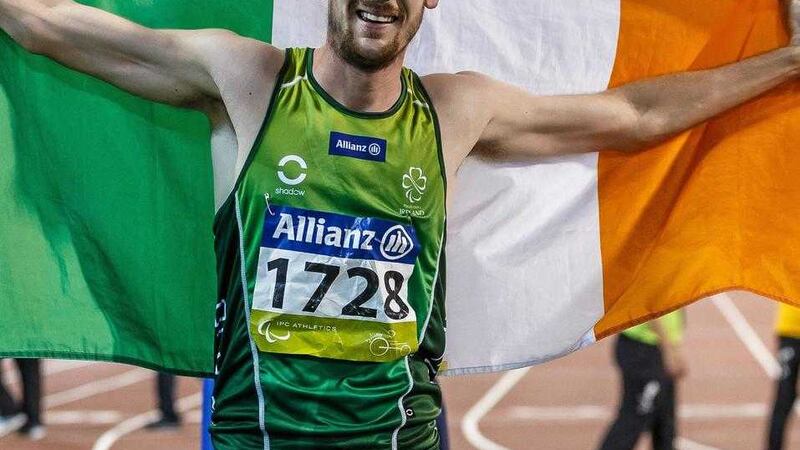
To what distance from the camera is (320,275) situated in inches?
124

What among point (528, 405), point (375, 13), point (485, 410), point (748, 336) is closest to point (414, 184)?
point (375, 13)

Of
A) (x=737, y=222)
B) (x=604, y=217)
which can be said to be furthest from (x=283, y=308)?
(x=737, y=222)

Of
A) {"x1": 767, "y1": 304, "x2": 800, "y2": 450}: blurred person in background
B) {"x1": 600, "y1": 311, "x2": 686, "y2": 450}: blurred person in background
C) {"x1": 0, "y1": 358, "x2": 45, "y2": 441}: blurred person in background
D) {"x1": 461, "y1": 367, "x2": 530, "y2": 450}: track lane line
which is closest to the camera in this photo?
{"x1": 600, "y1": 311, "x2": 686, "y2": 450}: blurred person in background

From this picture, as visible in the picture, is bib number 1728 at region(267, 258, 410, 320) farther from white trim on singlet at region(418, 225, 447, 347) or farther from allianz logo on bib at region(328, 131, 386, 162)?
allianz logo on bib at region(328, 131, 386, 162)

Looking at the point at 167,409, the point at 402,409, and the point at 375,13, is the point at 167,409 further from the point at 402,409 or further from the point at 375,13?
the point at 375,13

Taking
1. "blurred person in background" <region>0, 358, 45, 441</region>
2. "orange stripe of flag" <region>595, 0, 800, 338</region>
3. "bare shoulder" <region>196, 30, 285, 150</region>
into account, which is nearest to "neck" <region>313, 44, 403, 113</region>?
"bare shoulder" <region>196, 30, 285, 150</region>

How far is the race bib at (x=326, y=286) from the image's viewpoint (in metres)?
3.13

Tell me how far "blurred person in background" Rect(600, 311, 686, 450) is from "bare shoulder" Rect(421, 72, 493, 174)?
9.55 ft

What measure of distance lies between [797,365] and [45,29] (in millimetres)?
4747

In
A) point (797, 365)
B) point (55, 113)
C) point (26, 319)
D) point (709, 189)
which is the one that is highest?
point (55, 113)

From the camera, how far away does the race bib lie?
10.3ft

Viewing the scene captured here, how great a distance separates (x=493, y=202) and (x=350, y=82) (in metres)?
0.80

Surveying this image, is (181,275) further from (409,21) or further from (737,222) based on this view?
(737,222)

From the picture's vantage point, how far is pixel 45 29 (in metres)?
3.21
